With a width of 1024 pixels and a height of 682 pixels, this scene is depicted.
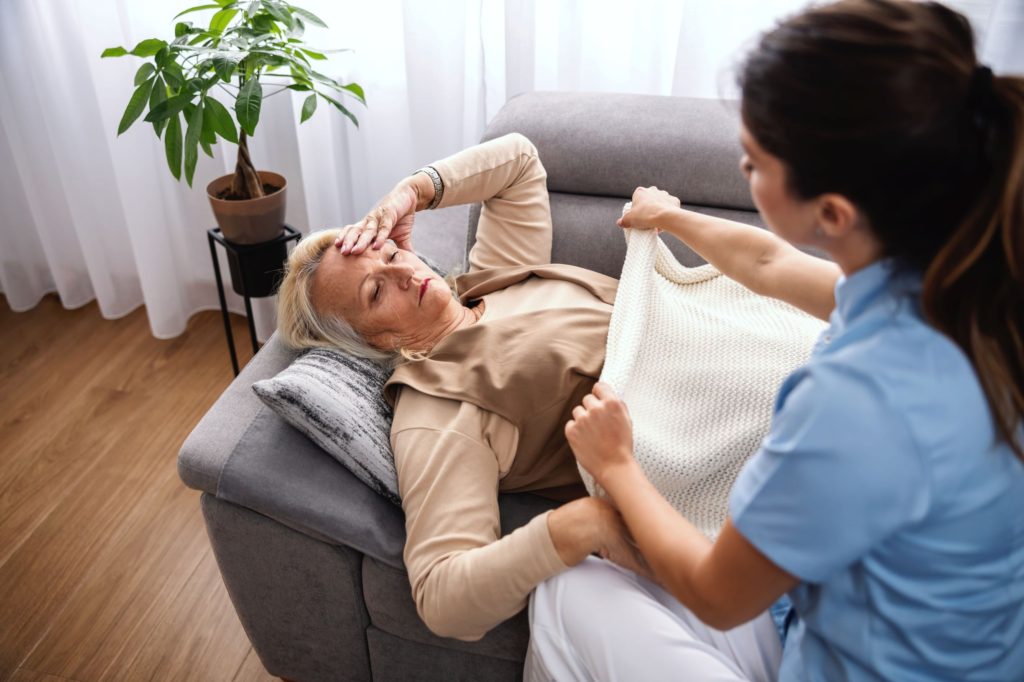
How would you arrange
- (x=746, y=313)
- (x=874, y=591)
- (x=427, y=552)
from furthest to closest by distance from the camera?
(x=746, y=313), (x=427, y=552), (x=874, y=591)

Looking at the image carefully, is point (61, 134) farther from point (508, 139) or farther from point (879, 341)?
point (879, 341)

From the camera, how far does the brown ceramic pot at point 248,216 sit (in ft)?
6.14

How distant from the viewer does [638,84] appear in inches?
82.4

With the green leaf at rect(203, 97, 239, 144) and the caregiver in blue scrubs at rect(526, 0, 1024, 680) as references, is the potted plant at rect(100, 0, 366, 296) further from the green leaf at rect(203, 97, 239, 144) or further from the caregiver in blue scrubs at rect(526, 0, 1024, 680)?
the caregiver in blue scrubs at rect(526, 0, 1024, 680)

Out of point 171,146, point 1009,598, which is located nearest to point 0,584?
point 171,146

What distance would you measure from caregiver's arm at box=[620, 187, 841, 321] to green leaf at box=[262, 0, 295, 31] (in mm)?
835

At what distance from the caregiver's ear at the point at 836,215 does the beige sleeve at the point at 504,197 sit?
971 mm

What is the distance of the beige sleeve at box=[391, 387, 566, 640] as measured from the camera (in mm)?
1054

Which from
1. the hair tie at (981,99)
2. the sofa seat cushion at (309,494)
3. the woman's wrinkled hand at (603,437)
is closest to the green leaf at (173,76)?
the sofa seat cushion at (309,494)

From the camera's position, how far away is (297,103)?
2.20m

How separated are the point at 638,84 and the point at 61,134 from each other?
5.54ft

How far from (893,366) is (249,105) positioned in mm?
1433

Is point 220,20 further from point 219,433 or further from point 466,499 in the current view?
point 466,499

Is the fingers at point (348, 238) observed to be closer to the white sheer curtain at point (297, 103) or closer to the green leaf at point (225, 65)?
the green leaf at point (225, 65)
